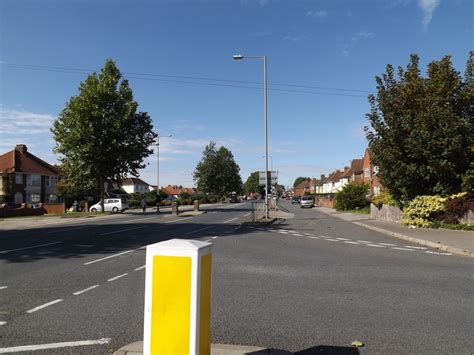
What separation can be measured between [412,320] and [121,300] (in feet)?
13.7

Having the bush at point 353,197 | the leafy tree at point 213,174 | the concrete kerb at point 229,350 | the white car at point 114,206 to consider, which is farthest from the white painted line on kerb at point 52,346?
the leafy tree at point 213,174

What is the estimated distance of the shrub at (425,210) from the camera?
60.3 feet

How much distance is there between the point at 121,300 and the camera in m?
6.55

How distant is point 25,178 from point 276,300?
2259 inches

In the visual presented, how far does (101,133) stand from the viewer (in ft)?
138

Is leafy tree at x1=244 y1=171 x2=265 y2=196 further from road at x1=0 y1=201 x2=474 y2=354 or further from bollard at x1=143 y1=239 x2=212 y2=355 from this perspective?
bollard at x1=143 y1=239 x2=212 y2=355

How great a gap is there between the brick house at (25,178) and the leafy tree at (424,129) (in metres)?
48.1

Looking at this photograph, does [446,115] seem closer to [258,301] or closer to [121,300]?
[258,301]

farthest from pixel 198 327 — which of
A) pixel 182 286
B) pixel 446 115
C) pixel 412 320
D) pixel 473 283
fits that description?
pixel 446 115

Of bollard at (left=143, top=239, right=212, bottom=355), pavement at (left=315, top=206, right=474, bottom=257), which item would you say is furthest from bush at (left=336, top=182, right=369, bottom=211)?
bollard at (left=143, top=239, right=212, bottom=355)

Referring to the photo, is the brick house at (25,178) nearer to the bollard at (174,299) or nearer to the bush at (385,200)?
the bush at (385,200)

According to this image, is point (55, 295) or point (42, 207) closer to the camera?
point (55, 295)

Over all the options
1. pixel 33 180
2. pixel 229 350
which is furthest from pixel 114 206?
pixel 229 350

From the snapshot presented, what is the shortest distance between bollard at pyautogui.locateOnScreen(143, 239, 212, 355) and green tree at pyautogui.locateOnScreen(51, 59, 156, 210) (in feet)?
130
